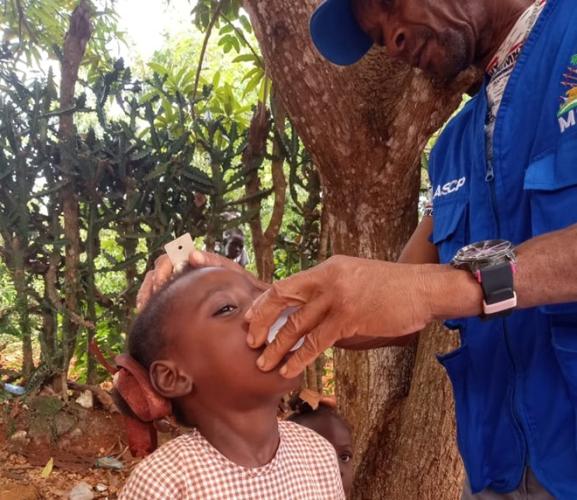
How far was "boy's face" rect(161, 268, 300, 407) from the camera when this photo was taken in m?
1.39

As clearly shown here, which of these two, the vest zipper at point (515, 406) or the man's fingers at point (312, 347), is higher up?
the man's fingers at point (312, 347)

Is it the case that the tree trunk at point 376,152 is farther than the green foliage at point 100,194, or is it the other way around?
the green foliage at point 100,194

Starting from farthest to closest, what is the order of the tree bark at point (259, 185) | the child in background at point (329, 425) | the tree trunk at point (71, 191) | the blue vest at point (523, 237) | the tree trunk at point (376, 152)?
the tree bark at point (259, 185), the tree trunk at point (71, 191), the tree trunk at point (376, 152), the child in background at point (329, 425), the blue vest at point (523, 237)

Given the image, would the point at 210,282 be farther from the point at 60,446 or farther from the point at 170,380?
the point at 60,446

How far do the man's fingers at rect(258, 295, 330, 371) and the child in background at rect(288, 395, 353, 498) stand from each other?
0.97 m

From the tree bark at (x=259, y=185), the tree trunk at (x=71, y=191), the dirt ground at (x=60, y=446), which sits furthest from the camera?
the tree bark at (x=259, y=185)

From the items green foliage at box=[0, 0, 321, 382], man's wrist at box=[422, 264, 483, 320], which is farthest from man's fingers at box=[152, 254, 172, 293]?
green foliage at box=[0, 0, 321, 382]

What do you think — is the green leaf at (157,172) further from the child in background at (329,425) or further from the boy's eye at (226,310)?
the boy's eye at (226,310)

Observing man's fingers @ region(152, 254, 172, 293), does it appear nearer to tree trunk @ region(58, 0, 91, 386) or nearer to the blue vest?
the blue vest

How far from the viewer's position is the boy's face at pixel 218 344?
1.39 meters

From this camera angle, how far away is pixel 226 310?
4.73 feet

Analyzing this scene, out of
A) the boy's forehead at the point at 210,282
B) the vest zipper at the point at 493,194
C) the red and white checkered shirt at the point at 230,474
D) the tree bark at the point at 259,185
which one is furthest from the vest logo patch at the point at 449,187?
the tree bark at the point at 259,185

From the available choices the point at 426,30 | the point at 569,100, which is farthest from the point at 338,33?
the point at 569,100

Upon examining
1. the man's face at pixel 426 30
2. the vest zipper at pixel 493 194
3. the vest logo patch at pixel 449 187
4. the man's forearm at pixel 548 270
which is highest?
the man's face at pixel 426 30
